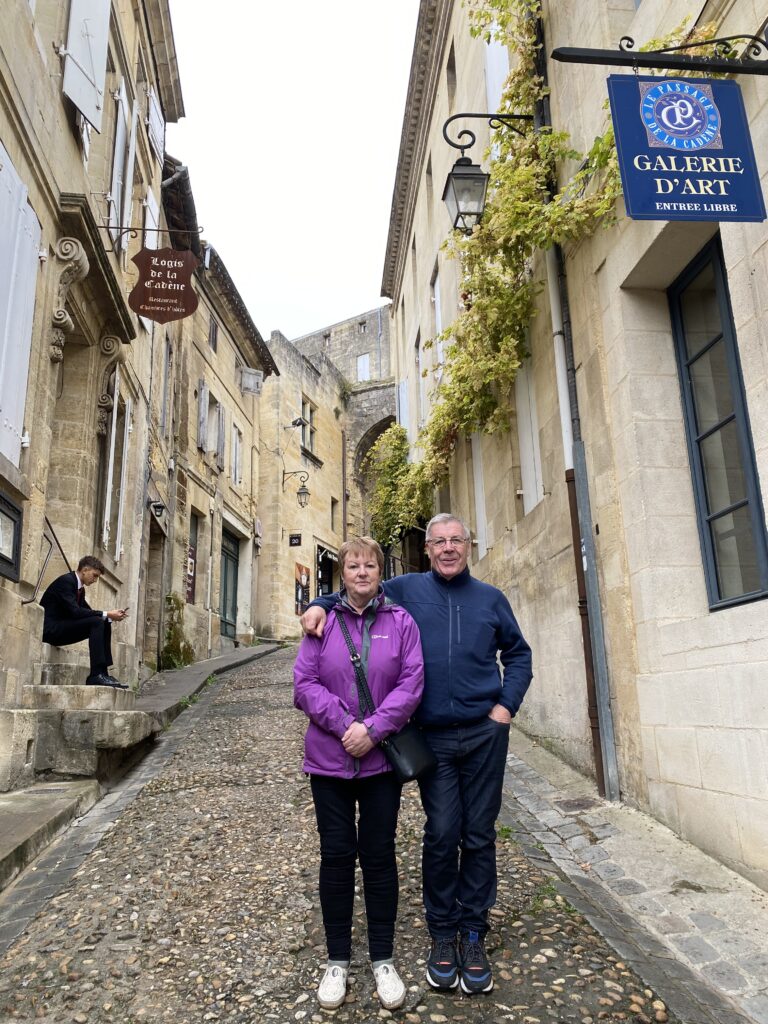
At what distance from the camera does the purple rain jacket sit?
8.36 feet

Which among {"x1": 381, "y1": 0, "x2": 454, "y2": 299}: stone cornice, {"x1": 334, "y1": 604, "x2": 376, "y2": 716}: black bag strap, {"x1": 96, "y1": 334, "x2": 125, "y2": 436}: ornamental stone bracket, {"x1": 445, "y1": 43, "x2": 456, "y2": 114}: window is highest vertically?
{"x1": 381, "y1": 0, "x2": 454, "y2": 299}: stone cornice

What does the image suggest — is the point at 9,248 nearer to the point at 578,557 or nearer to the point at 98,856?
the point at 98,856

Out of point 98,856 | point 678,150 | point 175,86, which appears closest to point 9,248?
point 98,856

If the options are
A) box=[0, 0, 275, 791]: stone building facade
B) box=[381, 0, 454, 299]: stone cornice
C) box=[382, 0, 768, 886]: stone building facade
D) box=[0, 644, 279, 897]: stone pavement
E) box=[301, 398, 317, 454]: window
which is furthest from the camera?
box=[301, 398, 317, 454]: window

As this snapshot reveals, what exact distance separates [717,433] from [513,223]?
2.47m

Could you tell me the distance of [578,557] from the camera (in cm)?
548

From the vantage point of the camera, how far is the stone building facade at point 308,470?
20.3m

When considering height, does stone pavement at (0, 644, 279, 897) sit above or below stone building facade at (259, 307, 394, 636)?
below

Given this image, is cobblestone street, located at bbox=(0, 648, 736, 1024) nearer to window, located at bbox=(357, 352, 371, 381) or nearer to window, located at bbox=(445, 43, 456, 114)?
window, located at bbox=(445, 43, 456, 114)

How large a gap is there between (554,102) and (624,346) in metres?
2.72

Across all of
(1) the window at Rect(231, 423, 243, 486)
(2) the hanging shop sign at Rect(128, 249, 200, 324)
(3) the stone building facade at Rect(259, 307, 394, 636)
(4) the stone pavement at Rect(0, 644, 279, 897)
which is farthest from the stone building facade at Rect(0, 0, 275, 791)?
(3) the stone building facade at Rect(259, 307, 394, 636)

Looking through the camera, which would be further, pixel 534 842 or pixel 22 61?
pixel 22 61

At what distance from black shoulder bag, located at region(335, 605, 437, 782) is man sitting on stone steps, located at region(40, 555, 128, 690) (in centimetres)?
406

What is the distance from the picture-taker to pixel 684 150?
3383 mm
